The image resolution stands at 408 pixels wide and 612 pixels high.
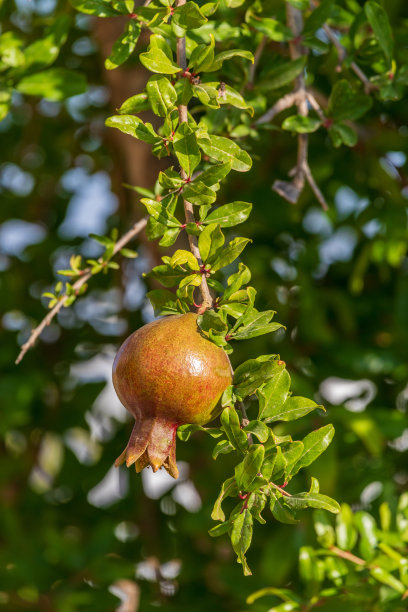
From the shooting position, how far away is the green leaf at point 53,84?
79 cm

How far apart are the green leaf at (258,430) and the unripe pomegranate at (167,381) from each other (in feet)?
0.09

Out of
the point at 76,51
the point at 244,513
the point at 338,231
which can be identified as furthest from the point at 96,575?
the point at 76,51

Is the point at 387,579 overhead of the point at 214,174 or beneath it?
beneath

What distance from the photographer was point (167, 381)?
17.3 inches

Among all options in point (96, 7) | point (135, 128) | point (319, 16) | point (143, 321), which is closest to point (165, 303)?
point (135, 128)

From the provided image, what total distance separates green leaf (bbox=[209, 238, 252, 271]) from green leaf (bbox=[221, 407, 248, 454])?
3.9 inches

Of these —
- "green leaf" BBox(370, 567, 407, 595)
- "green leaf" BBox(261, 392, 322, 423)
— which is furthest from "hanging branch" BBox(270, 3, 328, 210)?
"green leaf" BBox(370, 567, 407, 595)

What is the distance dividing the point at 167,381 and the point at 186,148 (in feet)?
0.51

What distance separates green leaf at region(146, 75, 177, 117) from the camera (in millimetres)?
476

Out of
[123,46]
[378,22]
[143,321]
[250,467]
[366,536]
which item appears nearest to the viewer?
[250,467]

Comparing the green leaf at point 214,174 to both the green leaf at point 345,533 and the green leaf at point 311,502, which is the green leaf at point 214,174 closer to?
the green leaf at point 311,502

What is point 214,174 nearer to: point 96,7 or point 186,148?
point 186,148

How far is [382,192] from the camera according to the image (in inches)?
42.9

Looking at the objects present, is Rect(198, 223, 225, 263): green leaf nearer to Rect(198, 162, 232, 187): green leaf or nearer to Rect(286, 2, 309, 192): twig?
Rect(198, 162, 232, 187): green leaf
